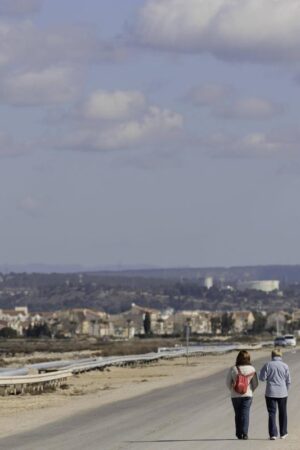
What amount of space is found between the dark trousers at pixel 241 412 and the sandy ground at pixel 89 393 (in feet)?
16.8

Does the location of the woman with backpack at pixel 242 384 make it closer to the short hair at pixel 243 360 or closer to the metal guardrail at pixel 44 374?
the short hair at pixel 243 360

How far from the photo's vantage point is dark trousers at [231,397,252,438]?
779 inches

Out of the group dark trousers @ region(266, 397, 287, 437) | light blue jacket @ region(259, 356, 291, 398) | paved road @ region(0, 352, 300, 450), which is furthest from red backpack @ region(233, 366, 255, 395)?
paved road @ region(0, 352, 300, 450)

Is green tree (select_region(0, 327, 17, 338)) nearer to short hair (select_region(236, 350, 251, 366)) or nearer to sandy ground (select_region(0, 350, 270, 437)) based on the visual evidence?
sandy ground (select_region(0, 350, 270, 437))

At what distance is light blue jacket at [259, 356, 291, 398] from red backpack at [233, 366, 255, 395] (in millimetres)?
330

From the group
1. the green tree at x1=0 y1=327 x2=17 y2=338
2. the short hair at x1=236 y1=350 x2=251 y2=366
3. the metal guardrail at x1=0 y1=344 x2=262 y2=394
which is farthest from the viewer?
the green tree at x1=0 y1=327 x2=17 y2=338

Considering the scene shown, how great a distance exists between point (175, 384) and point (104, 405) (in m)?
13.0

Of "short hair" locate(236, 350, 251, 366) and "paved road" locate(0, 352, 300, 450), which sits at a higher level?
"short hair" locate(236, 350, 251, 366)

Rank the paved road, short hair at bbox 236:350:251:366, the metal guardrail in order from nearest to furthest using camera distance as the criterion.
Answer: short hair at bbox 236:350:251:366, the paved road, the metal guardrail

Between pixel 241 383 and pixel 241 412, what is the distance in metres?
0.49

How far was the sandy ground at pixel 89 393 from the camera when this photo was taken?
27.6 meters

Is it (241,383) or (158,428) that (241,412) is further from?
(158,428)

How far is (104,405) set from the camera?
32812 millimetres

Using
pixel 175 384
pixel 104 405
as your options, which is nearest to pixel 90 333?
pixel 175 384
